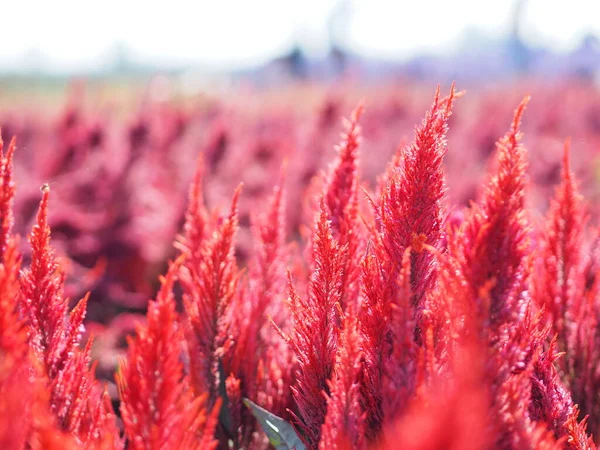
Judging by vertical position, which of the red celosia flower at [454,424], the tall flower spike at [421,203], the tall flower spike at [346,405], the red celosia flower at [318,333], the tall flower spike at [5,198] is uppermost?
the tall flower spike at [5,198]

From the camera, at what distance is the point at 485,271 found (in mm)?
839

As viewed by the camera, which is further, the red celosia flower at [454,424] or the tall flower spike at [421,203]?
the tall flower spike at [421,203]

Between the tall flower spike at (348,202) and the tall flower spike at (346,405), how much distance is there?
0.77 ft

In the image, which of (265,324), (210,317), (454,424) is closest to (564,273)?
(265,324)

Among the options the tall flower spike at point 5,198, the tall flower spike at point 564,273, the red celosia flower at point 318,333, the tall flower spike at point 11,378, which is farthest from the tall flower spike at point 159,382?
the tall flower spike at point 564,273

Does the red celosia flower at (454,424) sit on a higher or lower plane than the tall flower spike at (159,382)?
lower

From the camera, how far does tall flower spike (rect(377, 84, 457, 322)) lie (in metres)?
0.94

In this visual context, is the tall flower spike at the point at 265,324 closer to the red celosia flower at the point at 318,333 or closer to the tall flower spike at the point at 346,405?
the red celosia flower at the point at 318,333

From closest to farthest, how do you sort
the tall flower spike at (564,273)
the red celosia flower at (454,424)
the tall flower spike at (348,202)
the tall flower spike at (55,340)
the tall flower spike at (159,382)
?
the red celosia flower at (454,424) → the tall flower spike at (159,382) → the tall flower spike at (55,340) → the tall flower spike at (348,202) → the tall flower spike at (564,273)

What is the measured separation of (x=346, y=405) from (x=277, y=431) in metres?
0.22

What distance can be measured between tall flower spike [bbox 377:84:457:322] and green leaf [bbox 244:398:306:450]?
0.97 feet

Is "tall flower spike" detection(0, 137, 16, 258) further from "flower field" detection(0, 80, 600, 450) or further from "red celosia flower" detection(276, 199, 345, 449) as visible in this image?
"red celosia flower" detection(276, 199, 345, 449)

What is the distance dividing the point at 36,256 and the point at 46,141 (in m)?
3.82

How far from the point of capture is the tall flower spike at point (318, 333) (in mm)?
953
